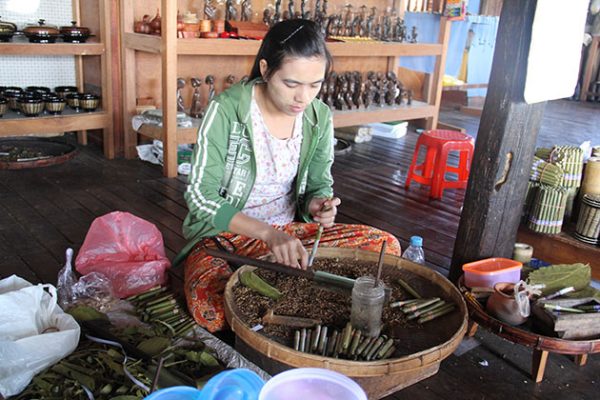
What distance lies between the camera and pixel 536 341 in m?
1.84

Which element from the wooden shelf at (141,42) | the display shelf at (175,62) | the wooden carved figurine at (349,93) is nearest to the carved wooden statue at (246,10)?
the display shelf at (175,62)

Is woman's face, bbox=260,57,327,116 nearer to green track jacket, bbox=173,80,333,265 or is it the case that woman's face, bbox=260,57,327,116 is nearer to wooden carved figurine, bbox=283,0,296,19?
green track jacket, bbox=173,80,333,265

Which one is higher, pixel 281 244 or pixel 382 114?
pixel 281 244

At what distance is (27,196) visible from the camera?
3.46m

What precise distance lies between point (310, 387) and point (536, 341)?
1.23m

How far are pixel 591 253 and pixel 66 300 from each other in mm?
2141

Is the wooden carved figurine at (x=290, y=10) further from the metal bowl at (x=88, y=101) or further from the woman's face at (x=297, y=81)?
the woman's face at (x=297, y=81)

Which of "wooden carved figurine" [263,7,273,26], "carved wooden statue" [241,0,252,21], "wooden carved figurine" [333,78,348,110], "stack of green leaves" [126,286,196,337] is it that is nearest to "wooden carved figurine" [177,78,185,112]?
"carved wooden statue" [241,0,252,21]

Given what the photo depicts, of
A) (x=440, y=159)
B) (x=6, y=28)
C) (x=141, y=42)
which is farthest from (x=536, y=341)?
(x=6, y=28)

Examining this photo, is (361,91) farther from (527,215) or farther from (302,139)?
(302,139)

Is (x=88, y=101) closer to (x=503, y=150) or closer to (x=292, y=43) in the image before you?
(x=292, y=43)

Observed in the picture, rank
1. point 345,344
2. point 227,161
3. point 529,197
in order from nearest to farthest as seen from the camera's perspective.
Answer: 1. point 345,344
2. point 227,161
3. point 529,197

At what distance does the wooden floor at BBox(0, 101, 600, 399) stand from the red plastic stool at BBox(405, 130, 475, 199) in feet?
0.28

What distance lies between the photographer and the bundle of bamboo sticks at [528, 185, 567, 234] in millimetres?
2512
